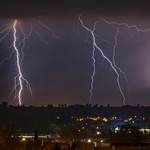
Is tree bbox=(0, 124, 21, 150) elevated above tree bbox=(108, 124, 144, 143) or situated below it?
below

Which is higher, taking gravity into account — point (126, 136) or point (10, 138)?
point (126, 136)

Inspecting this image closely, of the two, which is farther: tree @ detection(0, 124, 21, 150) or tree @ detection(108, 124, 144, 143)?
tree @ detection(108, 124, 144, 143)

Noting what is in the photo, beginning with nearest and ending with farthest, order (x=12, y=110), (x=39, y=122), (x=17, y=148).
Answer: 1. (x=17, y=148)
2. (x=39, y=122)
3. (x=12, y=110)

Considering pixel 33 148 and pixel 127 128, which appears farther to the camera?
pixel 127 128

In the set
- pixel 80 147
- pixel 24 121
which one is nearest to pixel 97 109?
pixel 24 121

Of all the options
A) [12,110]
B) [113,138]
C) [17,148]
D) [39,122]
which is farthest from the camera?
[12,110]

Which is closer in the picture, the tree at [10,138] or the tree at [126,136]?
the tree at [10,138]

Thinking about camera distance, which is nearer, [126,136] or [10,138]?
[10,138]

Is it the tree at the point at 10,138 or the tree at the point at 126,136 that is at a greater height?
the tree at the point at 126,136

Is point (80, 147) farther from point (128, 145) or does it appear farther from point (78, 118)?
point (78, 118)

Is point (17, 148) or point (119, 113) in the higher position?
point (119, 113)
